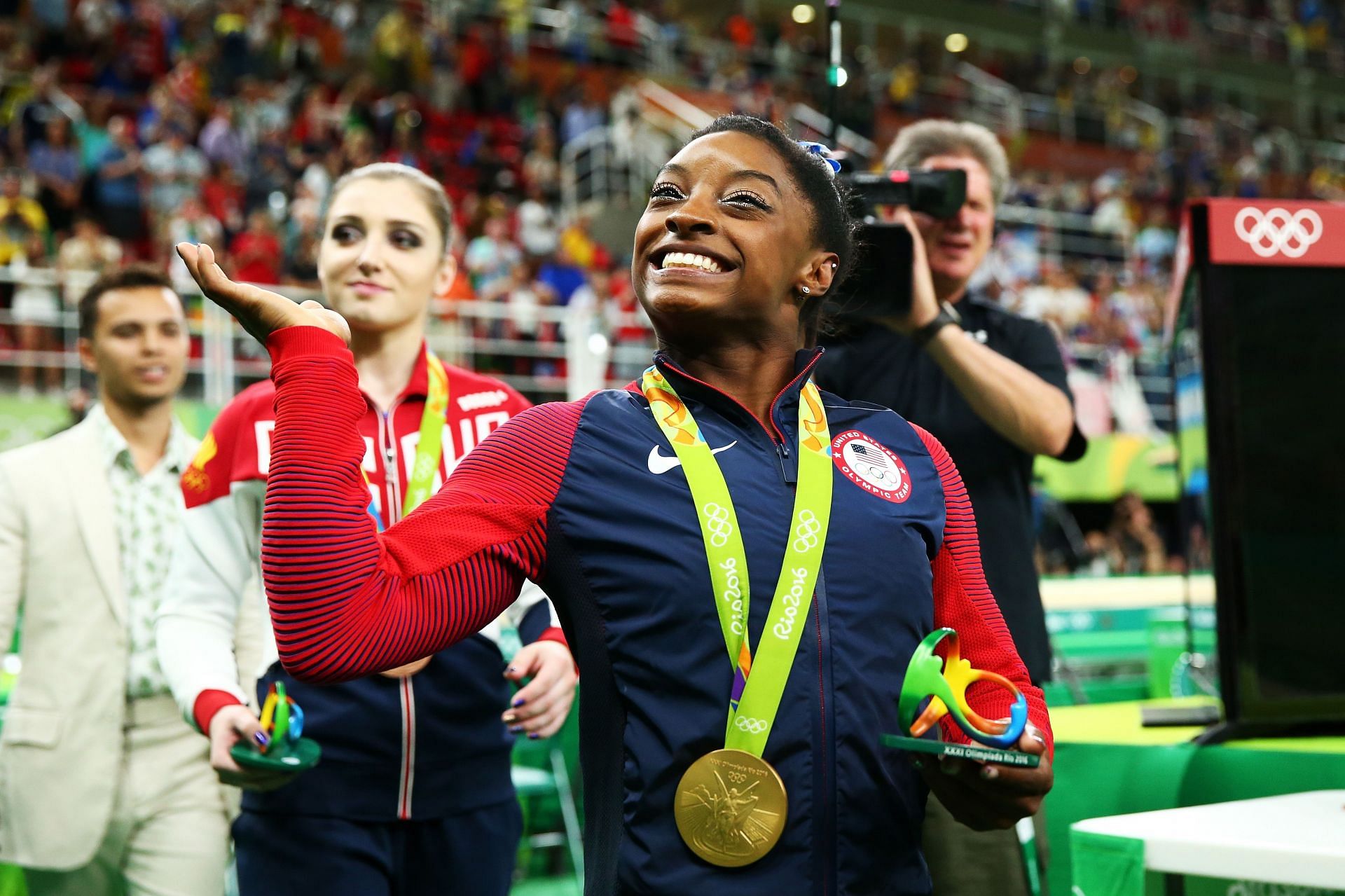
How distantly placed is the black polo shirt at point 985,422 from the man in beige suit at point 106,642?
150 cm

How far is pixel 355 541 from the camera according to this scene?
1.29 metres

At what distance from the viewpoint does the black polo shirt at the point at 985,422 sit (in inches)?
96.5

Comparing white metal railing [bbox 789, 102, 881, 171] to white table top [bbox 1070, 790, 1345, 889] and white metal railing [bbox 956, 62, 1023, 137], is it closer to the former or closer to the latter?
white metal railing [bbox 956, 62, 1023, 137]

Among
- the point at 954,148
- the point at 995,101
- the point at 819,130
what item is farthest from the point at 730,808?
the point at 995,101

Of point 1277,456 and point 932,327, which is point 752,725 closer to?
point 932,327

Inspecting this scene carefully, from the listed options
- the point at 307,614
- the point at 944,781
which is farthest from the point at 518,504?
the point at 944,781

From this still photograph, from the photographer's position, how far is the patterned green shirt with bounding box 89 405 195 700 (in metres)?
2.80

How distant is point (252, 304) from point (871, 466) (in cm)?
69

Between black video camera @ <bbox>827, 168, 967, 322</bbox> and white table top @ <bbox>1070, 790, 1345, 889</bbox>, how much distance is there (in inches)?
38.7

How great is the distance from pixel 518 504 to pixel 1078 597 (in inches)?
249

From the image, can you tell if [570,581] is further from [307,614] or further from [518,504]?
[307,614]

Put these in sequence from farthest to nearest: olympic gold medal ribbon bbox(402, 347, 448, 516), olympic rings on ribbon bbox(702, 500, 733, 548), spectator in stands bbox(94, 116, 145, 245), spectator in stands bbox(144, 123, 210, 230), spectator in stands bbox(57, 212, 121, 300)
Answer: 1. spectator in stands bbox(144, 123, 210, 230)
2. spectator in stands bbox(94, 116, 145, 245)
3. spectator in stands bbox(57, 212, 121, 300)
4. olympic gold medal ribbon bbox(402, 347, 448, 516)
5. olympic rings on ribbon bbox(702, 500, 733, 548)

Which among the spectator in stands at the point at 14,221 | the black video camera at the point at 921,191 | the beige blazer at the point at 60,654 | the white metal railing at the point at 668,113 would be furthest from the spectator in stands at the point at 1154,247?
the beige blazer at the point at 60,654

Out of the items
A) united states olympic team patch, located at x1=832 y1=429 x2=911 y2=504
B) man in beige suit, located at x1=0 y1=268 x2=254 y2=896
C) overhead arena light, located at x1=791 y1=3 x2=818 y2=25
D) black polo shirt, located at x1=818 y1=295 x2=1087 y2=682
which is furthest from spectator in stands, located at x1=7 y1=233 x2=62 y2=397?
overhead arena light, located at x1=791 y1=3 x2=818 y2=25
